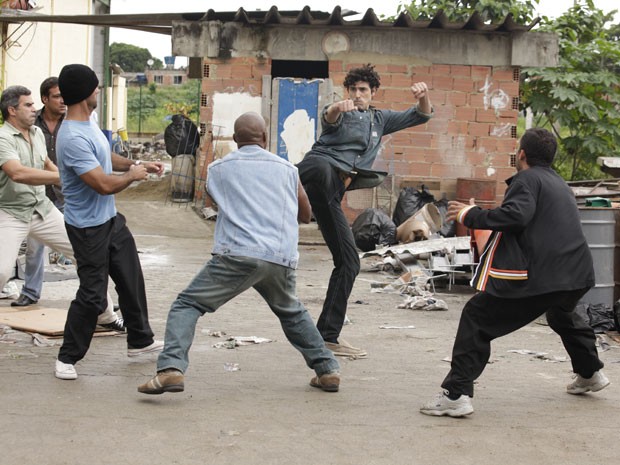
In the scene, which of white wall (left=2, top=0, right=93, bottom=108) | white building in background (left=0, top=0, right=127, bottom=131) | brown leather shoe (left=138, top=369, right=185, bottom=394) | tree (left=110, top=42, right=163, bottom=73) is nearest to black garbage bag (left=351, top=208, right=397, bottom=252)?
white building in background (left=0, top=0, right=127, bottom=131)

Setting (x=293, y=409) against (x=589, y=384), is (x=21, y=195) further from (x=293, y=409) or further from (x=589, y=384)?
(x=589, y=384)

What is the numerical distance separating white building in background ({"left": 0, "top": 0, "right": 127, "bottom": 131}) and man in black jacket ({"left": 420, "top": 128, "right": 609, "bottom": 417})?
42.1 ft

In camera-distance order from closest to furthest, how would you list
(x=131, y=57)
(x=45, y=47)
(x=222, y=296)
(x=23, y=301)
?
(x=222, y=296)
(x=23, y=301)
(x=45, y=47)
(x=131, y=57)

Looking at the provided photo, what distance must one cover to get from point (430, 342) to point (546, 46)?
33.1 feet

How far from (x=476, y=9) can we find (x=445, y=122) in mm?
4269

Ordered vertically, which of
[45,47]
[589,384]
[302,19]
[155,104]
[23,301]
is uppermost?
[302,19]

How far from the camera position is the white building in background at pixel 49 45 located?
20844 mm

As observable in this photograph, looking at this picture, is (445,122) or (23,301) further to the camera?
(445,122)

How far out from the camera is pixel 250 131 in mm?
5633

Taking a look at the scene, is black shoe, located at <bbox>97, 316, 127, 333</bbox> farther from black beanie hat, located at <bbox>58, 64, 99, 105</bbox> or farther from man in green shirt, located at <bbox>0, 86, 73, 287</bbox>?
black beanie hat, located at <bbox>58, 64, 99, 105</bbox>

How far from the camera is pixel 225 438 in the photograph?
15.8 feet

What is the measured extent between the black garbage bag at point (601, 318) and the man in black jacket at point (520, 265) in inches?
119

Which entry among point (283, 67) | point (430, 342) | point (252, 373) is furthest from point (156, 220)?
point (252, 373)

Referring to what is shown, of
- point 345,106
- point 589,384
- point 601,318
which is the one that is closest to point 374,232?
point 601,318
